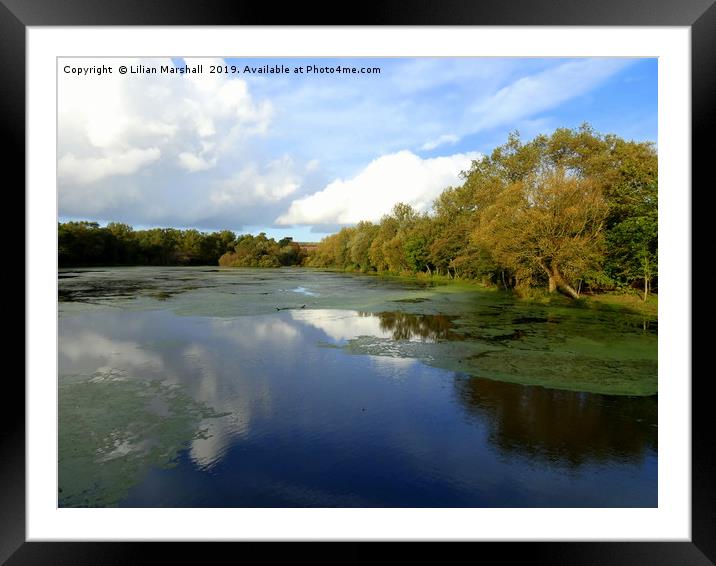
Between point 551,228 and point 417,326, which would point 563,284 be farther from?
point 417,326

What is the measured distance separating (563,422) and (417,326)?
6.07m

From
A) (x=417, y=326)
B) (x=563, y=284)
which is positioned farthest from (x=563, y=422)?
(x=563, y=284)

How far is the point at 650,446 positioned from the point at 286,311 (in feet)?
33.8

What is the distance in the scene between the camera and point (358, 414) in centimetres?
525

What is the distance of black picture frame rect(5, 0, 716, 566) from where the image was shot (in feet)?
8.90

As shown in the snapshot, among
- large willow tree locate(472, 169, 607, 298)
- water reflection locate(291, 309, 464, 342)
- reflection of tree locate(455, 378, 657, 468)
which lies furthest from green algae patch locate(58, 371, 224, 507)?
large willow tree locate(472, 169, 607, 298)

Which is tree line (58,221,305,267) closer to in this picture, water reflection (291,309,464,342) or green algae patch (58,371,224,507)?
green algae patch (58,371,224,507)

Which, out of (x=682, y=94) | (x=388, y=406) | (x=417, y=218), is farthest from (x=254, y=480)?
(x=417, y=218)

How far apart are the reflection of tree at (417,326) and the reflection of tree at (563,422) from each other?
135 inches

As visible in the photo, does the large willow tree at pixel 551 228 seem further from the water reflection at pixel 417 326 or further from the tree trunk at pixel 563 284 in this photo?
the water reflection at pixel 417 326

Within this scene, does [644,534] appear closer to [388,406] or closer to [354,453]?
[354,453]

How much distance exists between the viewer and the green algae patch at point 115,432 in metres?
3.75

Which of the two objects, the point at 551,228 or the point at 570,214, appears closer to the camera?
the point at 570,214

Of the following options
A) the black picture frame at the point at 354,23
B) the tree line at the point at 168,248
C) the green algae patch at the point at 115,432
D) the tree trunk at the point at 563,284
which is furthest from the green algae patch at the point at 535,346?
the tree line at the point at 168,248
